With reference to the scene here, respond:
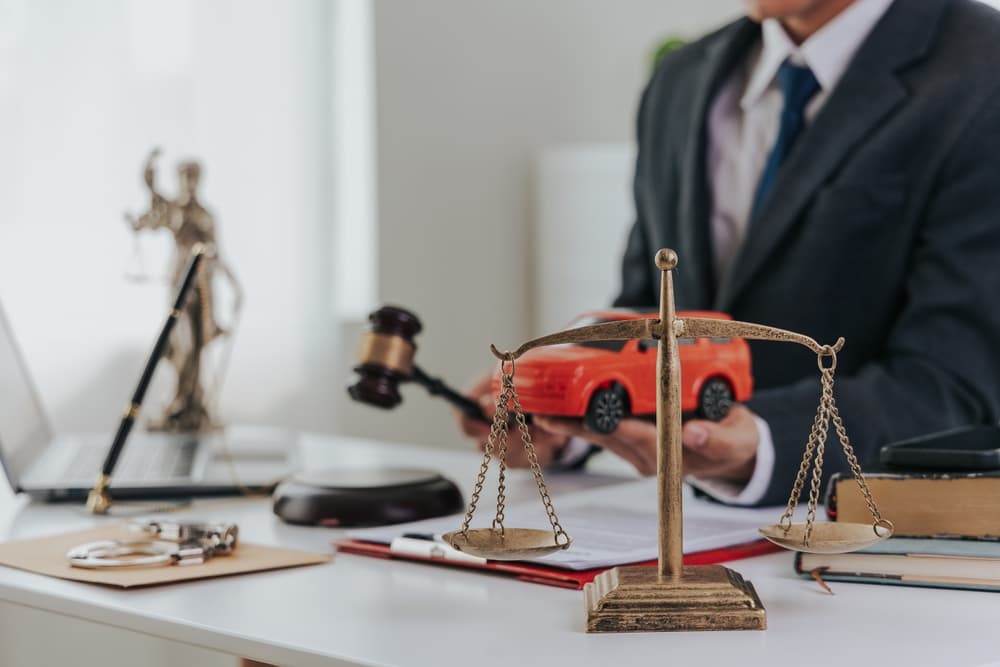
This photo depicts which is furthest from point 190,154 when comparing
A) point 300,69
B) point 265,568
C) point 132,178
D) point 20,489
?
point 265,568

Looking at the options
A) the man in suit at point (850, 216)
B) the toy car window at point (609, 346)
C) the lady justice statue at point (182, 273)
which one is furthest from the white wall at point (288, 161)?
the toy car window at point (609, 346)

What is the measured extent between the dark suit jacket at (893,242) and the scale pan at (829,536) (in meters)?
0.37

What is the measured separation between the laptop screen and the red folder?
0.48 meters

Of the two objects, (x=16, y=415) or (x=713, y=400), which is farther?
(x=16, y=415)

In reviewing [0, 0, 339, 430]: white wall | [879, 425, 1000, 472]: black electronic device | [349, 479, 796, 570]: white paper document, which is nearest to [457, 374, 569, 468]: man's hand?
[349, 479, 796, 570]: white paper document

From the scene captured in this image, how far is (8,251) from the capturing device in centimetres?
253

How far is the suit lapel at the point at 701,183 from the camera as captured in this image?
1.66 m

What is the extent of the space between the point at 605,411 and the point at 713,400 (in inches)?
4.9

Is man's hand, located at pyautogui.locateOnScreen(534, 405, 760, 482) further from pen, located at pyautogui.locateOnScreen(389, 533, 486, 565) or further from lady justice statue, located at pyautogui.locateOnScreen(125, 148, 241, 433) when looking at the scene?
lady justice statue, located at pyautogui.locateOnScreen(125, 148, 241, 433)

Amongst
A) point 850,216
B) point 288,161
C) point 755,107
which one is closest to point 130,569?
point 850,216

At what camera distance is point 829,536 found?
0.84 metres

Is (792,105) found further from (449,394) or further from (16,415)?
(16,415)

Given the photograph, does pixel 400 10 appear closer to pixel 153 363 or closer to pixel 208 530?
pixel 153 363

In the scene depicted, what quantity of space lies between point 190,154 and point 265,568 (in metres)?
2.08
